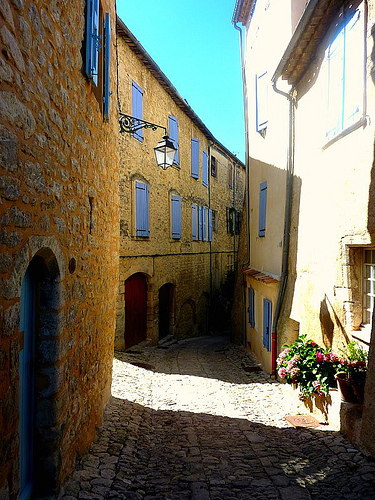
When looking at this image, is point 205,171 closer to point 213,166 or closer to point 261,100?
point 213,166

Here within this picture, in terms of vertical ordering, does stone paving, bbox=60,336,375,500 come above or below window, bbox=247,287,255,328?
below

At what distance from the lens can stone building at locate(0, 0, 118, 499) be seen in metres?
2.08

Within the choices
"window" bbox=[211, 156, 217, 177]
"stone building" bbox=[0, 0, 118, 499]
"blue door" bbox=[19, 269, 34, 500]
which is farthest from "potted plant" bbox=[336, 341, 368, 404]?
"window" bbox=[211, 156, 217, 177]

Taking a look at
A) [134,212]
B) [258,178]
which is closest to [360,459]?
[258,178]

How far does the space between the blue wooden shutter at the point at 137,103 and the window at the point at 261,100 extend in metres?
3.18

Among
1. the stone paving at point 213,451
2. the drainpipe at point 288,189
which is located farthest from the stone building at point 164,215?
the drainpipe at point 288,189

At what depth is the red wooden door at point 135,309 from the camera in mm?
10945

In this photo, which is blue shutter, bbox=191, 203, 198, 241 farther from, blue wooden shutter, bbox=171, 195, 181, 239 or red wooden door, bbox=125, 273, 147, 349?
red wooden door, bbox=125, 273, 147, 349

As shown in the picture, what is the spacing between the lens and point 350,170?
198 inches

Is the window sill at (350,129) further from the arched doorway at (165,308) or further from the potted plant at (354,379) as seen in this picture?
the arched doorway at (165,308)

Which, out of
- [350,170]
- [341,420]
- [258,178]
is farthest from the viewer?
[258,178]

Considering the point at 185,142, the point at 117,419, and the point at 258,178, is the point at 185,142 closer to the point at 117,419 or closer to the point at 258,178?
the point at 258,178

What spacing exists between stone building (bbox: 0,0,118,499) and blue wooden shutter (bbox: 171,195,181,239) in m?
9.19

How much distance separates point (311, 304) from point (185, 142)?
10.4 metres
